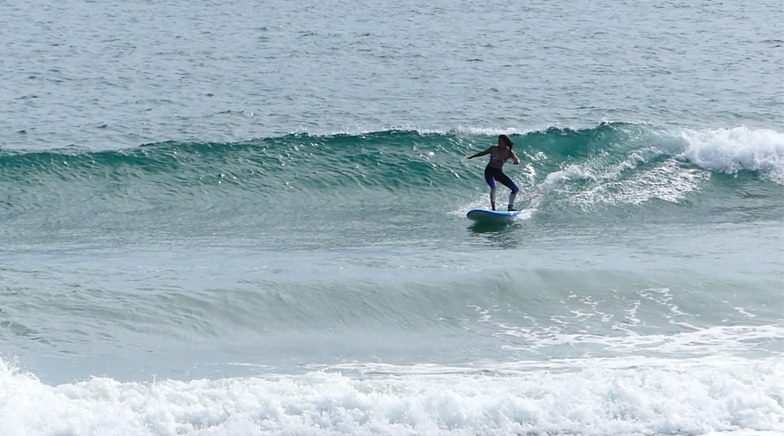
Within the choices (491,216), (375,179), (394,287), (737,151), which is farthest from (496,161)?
(737,151)

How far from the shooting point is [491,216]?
17047 mm

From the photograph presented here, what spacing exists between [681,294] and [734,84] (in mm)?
14688

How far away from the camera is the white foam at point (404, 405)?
31.9ft

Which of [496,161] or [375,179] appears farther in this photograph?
[375,179]

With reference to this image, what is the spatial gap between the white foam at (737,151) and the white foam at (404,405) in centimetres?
1016

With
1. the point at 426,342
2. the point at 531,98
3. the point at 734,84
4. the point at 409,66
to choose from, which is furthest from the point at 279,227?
the point at 734,84

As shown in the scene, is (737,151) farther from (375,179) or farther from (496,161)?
(375,179)

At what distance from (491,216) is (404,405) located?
24.2ft

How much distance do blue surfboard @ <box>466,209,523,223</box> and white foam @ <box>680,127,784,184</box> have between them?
16.3 ft

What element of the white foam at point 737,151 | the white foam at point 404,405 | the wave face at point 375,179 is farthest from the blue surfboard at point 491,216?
the white foam at point 404,405

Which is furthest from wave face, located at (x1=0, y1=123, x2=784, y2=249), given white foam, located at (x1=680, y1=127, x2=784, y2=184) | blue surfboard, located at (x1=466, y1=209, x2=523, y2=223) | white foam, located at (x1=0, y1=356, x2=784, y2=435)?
white foam, located at (x1=0, y1=356, x2=784, y2=435)

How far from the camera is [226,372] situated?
10.9m

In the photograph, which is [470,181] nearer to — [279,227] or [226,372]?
[279,227]

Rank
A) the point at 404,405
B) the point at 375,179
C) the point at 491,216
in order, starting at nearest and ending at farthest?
the point at 404,405 < the point at 491,216 < the point at 375,179
